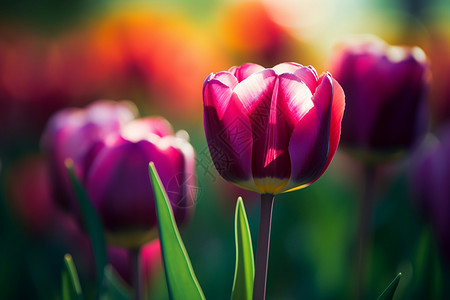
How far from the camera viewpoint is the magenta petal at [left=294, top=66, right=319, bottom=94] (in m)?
0.37

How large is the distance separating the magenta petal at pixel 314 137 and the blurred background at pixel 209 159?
0.37ft

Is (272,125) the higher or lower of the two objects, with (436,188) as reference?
higher

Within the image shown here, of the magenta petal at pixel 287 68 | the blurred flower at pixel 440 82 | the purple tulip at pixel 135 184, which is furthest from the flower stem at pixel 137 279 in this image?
the blurred flower at pixel 440 82

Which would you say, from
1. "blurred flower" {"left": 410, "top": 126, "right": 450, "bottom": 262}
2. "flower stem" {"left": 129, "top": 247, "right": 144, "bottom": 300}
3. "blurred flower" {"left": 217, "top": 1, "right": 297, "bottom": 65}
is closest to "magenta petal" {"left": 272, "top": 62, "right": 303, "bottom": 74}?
"flower stem" {"left": 129, "top": 247, "right": 144, "bottom": 300}

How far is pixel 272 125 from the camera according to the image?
1.20 ft

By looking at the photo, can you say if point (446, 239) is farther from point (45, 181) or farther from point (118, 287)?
point (45, 181)

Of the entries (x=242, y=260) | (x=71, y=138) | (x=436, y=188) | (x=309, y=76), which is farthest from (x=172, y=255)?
(x=436, y=188)

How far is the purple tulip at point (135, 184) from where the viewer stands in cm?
48

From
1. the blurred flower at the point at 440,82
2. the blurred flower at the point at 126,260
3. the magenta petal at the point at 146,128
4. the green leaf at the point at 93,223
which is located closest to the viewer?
the green leaf at the point at 93,223

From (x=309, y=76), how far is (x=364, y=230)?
288 millimetres

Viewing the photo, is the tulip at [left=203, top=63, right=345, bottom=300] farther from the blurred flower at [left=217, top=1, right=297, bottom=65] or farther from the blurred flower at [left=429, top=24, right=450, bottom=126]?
the blurred flower at [left=217, top=1, right=297, bottom=65]

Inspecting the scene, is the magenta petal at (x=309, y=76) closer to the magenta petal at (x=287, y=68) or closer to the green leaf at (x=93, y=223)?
the magenta petal at (x=287, y=68)

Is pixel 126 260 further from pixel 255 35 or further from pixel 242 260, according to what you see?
pixel 255 35

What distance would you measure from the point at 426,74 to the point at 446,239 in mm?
196
